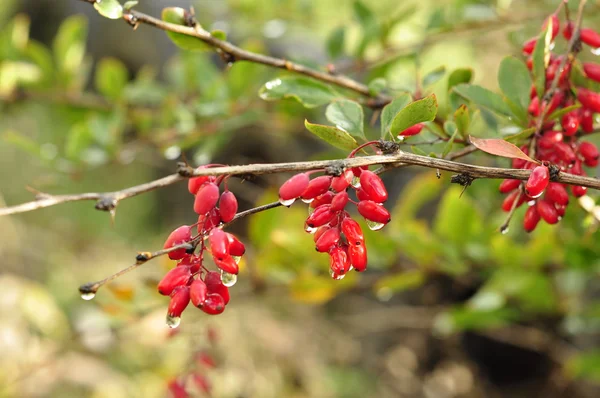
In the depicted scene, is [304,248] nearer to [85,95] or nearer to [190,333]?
[190,333]

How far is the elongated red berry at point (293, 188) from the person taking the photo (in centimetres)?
49

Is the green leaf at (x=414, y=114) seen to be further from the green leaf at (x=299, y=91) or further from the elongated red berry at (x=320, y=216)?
the green leaf at (x=299, y=91)

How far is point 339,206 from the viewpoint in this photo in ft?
1.73

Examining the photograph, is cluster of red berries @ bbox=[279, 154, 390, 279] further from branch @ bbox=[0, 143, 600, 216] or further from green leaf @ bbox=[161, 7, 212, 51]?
green leaf @ bbox=[161, 7, 212, 51]

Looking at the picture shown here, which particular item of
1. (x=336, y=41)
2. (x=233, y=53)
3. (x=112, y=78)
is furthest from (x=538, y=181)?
(x=112, y=78)

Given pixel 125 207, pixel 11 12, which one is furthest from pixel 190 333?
pixel 11 12

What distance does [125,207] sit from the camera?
2.83 metres

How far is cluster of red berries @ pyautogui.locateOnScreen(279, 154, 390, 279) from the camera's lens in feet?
1.64

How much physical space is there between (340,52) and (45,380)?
74.4 inches

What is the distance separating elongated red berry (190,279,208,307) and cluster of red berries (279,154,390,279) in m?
0.11

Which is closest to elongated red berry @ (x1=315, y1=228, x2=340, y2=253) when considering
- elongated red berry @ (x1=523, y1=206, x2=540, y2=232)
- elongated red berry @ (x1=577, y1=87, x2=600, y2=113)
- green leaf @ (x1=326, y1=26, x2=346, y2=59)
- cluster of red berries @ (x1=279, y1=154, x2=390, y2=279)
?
cluster of red berries @ (x1=279, y1=154, x2=390, y2=279)

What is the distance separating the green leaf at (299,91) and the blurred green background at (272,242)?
9cm

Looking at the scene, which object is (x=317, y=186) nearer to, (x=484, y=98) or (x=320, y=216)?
(x=320, y=216)

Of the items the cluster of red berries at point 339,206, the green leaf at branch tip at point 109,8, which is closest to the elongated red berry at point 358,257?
the cluster of red berries at point 339,206
